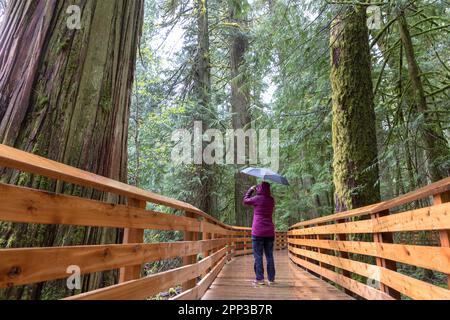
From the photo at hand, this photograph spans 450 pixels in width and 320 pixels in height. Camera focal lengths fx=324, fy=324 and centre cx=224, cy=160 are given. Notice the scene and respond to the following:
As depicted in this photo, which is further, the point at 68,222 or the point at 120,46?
the point at 120,46

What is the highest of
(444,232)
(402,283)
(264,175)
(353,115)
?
(353,115)

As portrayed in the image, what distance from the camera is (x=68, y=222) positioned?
1.52 metres

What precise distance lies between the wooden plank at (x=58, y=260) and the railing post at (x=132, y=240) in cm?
6

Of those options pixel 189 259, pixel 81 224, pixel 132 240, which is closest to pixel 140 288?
pixel 132 240

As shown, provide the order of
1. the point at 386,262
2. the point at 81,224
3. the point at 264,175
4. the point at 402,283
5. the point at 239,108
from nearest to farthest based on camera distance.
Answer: the point at 81,224 < the point at 402,283 < the point at 386,262 < the point at 264,175 < the point at 239,108

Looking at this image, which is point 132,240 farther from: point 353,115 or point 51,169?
point 353,115

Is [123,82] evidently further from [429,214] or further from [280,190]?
[280,190]

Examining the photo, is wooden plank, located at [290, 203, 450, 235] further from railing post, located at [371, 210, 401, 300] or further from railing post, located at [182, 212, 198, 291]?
railing post, located at [182, 212, 198, 291]

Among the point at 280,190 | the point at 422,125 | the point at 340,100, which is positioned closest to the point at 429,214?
the point at 422,125

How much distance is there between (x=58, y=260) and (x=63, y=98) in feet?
3.84

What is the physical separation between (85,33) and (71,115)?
0.65 m

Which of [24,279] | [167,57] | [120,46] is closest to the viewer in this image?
[24,279]

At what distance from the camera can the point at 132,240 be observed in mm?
2211

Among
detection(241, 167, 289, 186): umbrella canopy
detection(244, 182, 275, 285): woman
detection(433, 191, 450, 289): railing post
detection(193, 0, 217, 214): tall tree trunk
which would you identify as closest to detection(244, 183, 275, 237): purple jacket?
detection(244, 182, 275, 285): woman
